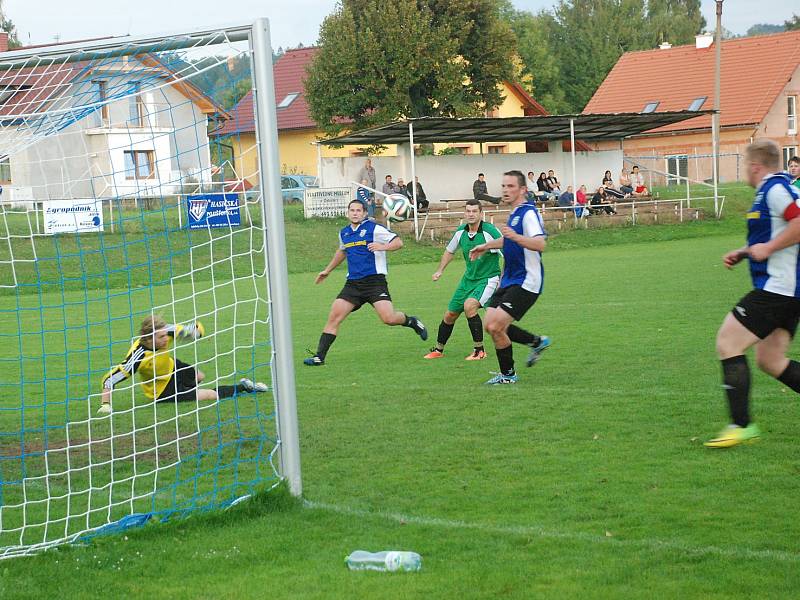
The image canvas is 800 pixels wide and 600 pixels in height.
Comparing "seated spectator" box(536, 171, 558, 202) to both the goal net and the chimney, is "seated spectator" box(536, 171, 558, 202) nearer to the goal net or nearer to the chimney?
the goal net

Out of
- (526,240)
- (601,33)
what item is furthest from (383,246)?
(601,33)

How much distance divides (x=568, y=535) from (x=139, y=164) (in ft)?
12.0

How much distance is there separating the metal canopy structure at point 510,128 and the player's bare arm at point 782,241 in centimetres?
2323

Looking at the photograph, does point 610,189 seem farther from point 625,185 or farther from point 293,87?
point 293,87

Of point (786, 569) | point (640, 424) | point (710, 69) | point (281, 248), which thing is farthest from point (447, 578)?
point (710, 69)

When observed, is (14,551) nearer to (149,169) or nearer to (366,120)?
(149,169)

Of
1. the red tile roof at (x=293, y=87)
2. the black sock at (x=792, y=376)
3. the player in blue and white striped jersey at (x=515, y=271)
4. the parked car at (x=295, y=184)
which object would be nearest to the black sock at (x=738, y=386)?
the black sock at (x=792, y=376)

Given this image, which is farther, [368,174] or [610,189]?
[610,189]

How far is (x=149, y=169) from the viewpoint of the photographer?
266 inches

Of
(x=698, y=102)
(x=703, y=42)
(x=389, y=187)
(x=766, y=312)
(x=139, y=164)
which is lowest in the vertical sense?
(x=766, y=312)

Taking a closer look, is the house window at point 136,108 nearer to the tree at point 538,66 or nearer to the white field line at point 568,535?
the white field line at point 568,535

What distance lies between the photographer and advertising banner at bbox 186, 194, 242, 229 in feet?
22.2

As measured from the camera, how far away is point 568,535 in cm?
517

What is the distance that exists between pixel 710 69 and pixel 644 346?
50681 millimetres
